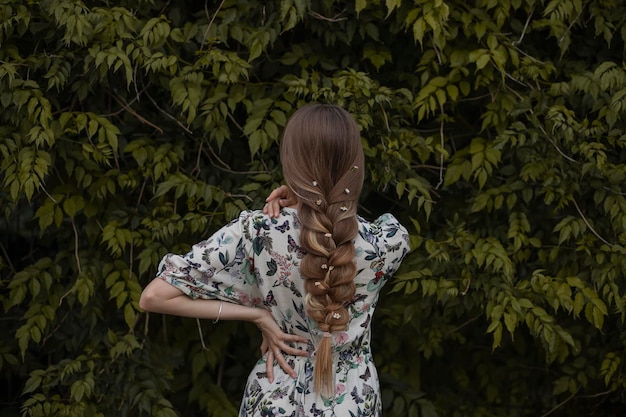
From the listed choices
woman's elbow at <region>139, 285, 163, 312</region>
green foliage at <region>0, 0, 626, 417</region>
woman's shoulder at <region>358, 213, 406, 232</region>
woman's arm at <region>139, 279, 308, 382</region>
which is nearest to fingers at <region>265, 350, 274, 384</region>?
woman's arm at <region>139, 279, 308, 382</region>

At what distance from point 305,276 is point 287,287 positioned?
93 millimetres

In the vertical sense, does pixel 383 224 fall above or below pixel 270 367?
above

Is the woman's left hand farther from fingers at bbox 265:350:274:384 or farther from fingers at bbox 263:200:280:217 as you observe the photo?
fingers at bbox 263:200:280:217

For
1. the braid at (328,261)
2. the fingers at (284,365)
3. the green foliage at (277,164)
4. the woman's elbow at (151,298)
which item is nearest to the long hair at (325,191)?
the braid at (328,261)

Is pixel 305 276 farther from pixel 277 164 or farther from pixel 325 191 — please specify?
pixel 277 164

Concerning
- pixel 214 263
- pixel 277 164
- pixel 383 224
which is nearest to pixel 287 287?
pixel 214 263

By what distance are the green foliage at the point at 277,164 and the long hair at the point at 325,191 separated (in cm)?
116

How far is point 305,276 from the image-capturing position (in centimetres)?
254

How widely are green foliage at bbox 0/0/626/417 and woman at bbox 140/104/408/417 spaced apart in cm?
100

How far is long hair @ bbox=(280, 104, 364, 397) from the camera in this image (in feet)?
8.11

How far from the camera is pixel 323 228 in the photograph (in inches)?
97.6

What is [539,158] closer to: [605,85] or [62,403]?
[605,85]

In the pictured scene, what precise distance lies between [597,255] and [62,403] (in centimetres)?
228

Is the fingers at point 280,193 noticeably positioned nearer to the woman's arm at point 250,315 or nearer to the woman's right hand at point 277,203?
the woman's right hand at point 277,203
